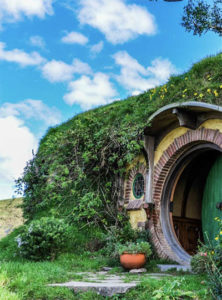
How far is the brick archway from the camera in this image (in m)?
7.50

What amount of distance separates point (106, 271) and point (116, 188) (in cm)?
287

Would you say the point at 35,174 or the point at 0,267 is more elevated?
the point at 35,174

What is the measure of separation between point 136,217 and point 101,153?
6.23ft

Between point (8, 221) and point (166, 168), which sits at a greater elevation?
point (166, 168)

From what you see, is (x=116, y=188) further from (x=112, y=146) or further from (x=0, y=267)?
(x=0, y=267)

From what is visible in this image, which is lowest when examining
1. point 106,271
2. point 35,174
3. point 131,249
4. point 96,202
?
point 106,271

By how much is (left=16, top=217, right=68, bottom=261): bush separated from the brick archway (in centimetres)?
218

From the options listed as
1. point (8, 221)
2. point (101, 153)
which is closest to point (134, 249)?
point (101, 153)

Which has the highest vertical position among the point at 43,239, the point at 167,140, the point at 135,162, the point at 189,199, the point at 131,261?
the point at 167,140

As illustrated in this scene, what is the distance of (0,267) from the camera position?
18.2 feet

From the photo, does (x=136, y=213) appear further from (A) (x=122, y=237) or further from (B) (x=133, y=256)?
(B) (x=133, y=256)

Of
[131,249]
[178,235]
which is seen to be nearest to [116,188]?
[178,235]

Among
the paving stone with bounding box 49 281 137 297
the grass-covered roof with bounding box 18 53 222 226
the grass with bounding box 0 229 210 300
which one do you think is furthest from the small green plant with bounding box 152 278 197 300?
the grass-covered roof with bounding box 18 53 222 226

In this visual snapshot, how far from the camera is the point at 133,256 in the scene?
691cm
